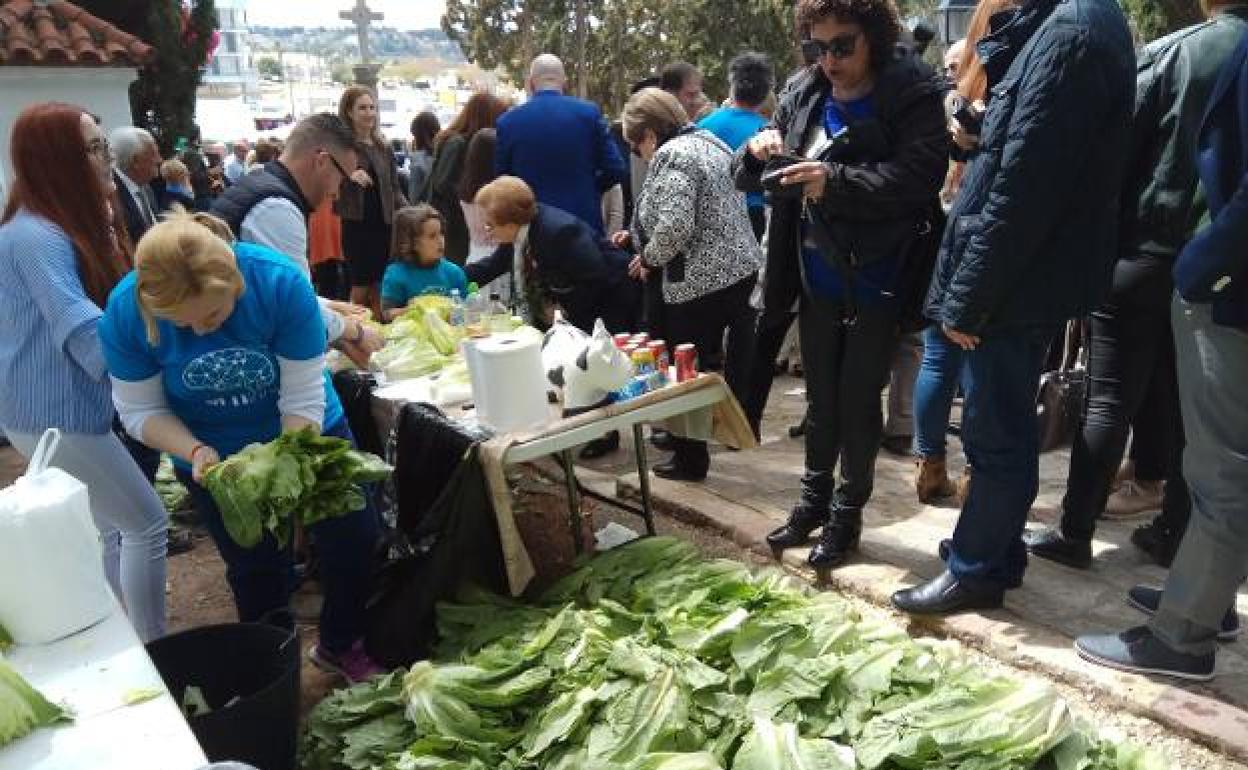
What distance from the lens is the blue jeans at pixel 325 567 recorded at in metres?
3.16

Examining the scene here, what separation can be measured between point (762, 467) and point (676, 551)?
1.58 metres

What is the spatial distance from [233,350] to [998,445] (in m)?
2.35

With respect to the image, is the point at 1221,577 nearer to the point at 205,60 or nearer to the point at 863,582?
the point at 863,582

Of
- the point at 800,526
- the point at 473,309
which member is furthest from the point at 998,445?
the point at 473,309

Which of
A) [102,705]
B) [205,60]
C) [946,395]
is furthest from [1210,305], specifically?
[205,60]

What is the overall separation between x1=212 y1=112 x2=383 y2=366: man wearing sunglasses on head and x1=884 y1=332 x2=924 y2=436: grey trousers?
2563 millimetres

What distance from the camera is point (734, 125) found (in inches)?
212

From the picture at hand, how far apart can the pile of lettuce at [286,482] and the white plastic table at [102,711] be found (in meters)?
0.43

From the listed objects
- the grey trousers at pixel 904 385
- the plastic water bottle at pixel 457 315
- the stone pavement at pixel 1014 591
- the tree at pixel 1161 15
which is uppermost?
the tree at pixel 1161 15

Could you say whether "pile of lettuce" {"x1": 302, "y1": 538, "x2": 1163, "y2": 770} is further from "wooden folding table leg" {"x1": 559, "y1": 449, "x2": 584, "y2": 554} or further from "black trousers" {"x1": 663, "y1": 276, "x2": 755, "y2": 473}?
"black trousers" {"x1": 663, "y1": 276, "x2": 755, "y2": 473}

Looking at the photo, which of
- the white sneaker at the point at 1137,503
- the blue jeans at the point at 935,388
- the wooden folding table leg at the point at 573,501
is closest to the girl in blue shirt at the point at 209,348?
the wooden folding table leg at the point at 573,501

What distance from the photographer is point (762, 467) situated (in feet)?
16.5

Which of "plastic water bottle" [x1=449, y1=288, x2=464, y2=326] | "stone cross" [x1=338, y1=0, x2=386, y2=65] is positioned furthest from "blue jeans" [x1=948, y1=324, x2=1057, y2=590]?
"stone cross" [x1=338, y1=0, x2=386, y2=65]

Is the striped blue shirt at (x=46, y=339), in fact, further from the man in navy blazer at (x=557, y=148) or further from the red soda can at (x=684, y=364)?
the man in navy blazer at (x=557, y=148)
